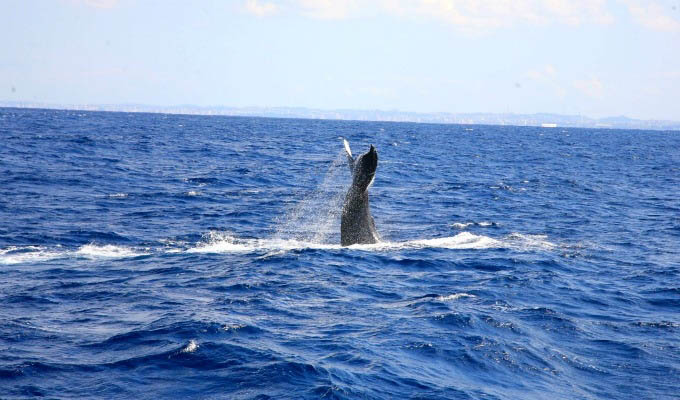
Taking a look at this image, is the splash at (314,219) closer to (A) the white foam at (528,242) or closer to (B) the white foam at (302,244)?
(B) the white foam at (302,244)

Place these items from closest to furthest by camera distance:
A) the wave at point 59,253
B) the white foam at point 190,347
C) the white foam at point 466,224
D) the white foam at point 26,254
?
1. the white foam at point 190,347
2. the white foam at point 26,254
3. the wave at point 59,253
4. the white foam at point 466,224

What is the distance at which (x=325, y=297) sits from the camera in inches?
591

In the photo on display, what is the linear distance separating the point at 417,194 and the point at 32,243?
66.2 feet

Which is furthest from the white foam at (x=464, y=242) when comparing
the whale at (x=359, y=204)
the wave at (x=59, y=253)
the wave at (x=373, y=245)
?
the wave at (x=59, y=253)

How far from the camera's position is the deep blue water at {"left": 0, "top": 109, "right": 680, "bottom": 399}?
10.5 metres

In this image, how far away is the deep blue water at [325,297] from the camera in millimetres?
10531

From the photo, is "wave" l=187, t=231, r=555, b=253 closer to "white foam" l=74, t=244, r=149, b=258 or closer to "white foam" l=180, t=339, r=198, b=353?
"white foam" l=74, t=244, r=149, b=258

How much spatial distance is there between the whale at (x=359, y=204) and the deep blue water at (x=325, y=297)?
0.65 metres

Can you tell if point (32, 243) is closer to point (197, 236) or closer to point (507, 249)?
point (197, 236)

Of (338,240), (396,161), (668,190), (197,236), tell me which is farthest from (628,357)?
(396,161)

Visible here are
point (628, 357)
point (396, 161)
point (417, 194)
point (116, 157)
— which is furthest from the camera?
point (396, 161)

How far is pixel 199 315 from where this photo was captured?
13133mm

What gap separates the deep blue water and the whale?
0.65m

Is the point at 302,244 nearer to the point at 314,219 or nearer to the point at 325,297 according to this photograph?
the point at 314,219
